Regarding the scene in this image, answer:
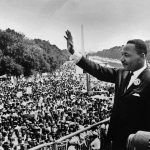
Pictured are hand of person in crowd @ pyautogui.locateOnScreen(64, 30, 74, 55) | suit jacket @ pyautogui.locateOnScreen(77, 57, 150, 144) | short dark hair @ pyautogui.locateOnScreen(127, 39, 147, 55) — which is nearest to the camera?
suit jacket @ pyautogui.locateOnScreen(77, 57, 150, 144)

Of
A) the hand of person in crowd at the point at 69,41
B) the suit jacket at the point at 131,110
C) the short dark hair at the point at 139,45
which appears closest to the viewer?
the suit jacket at the point at 131,110

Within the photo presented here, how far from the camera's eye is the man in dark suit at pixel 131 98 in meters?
2.71

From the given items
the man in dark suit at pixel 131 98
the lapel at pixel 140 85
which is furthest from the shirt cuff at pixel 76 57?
the lapel at pixel 140 85

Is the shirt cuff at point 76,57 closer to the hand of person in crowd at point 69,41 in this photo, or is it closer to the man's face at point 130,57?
the hand of person in crowd at point 69,41

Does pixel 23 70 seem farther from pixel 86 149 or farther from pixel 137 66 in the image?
pixel 137 66

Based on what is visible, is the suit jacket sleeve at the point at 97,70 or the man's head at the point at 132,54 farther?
the suit jacket sleeve at the point at 97,70

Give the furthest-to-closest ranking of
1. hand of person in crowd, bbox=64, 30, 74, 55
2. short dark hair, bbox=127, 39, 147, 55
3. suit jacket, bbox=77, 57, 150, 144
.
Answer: hand of person in crowd, bbox=64, 30, 74, 55, short dark hair, bbox=127, 39, 147, 55, suit jacket, bbox=77, 57, 150, 144

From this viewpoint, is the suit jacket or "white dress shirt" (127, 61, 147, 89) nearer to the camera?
the suit jacket

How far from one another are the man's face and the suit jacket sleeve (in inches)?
11.1

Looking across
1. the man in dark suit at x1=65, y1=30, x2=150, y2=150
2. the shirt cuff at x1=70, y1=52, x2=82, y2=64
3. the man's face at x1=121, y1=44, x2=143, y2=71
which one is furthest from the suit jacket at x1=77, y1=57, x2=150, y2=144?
the shirt cuff at x1=70, y1=52, x2=82, y2=64

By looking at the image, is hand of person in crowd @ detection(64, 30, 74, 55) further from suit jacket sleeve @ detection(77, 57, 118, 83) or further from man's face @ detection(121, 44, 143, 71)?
man's face @ detection(121, 44, 143, 71)

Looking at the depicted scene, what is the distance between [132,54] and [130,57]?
0.03 metres

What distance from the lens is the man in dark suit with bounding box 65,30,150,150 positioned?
271 cm

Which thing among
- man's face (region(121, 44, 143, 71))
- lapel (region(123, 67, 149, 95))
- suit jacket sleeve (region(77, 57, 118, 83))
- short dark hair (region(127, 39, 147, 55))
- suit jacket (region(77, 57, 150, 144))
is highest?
short dark hair (region(127, 39, 147, 55))
